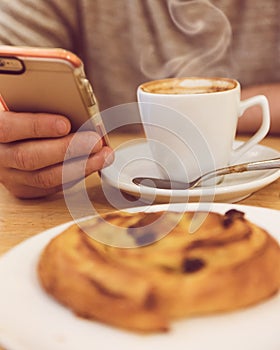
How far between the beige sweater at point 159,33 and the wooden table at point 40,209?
52cm

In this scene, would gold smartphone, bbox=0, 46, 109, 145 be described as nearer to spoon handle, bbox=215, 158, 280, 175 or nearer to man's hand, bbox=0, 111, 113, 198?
man's hand, bbox=0, 111, 113, 198

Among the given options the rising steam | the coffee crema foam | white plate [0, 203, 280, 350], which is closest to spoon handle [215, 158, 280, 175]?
the coffee crema foam

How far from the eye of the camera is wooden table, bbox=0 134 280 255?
666 mm

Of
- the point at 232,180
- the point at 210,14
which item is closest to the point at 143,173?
the point at 232,180

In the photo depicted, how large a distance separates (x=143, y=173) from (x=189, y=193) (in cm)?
15

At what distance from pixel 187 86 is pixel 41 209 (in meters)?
0.31

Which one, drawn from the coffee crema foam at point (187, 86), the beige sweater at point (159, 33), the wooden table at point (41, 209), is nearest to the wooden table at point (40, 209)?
the wooden table at point (41, 209)

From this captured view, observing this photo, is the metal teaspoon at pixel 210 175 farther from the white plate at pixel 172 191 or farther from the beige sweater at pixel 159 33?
the beige sweater at pixel 159 33

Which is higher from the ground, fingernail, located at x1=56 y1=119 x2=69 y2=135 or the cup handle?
fingernail, located at x1=56 y1=119 x2=69 y2=135

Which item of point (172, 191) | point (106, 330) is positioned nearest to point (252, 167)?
point (172, 191)

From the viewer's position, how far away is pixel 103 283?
16.0 inches

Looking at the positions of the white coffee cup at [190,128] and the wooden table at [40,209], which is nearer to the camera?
the wooden table at [40,209]

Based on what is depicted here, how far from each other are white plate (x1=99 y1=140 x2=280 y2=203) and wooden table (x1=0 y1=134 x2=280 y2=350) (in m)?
0.02

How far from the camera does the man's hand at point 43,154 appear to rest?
750 millimetres
